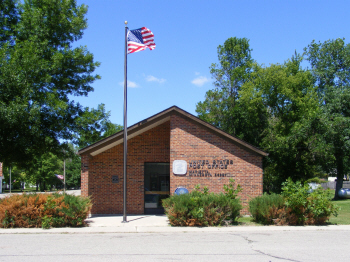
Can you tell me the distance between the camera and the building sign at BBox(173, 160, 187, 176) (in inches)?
607

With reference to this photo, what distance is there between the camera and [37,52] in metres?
17.2

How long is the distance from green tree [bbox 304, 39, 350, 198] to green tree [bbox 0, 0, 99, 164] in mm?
19731

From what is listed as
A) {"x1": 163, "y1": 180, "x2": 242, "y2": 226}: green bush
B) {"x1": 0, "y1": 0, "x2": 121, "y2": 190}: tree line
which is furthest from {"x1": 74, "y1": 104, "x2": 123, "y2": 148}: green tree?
{"x1": 163, "y1": 180, "x2": 242, "y2": 226}: green bush

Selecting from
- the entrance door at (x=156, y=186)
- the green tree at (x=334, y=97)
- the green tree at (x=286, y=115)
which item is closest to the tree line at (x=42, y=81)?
the entrance door at (x=156, y=186)

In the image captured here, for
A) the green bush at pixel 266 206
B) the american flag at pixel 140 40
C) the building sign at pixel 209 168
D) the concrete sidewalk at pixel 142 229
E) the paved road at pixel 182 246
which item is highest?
the american flag at pixel 140 40

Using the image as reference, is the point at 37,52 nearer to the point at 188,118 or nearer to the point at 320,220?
the point at 188,118

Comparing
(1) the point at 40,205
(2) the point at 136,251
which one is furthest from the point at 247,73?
(2) the point at 136,251

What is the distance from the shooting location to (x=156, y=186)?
56.0ft

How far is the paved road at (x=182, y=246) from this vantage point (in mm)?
7805

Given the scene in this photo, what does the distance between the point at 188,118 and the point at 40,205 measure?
23.8 ft

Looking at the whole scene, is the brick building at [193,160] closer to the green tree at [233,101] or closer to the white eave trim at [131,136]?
the white eave trim at [131,136]

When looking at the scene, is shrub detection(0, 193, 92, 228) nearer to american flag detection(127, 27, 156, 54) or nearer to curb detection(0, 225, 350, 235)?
curb detection(0, 225, 350, 235)

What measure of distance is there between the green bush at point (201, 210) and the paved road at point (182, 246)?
117 cm

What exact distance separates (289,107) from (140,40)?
22.2 meters
